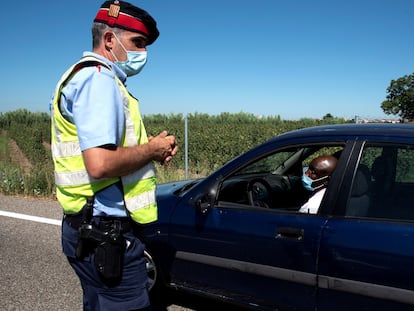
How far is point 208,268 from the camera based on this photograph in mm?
3098

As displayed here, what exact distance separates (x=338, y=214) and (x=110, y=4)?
6.08 feet

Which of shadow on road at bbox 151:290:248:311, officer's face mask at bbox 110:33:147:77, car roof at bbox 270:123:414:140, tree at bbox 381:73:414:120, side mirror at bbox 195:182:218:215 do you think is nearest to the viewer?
officer's face mask at bbox 110:33:147:77

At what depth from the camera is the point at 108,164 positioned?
5.45ft

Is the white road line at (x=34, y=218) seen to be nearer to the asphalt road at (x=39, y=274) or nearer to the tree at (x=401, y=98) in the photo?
the asphalt road at (x=39, y=274)

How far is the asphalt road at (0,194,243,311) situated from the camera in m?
3.69

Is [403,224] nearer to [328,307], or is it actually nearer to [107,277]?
[328,307]

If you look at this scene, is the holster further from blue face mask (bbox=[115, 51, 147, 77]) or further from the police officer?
blue face mask (bbox=[115, 51, 147, 77])

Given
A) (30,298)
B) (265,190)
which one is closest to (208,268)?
(265,190)

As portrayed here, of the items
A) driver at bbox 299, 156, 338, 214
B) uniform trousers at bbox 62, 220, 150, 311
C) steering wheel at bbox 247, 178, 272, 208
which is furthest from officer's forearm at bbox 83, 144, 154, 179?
driver at bbox 299, 156, 338, 214

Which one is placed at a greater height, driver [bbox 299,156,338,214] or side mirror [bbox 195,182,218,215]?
driver [bbox 299,156,338,214]

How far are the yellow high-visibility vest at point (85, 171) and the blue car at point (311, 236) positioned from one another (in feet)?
3.94

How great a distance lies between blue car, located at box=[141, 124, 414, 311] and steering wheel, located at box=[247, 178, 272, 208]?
0.05m

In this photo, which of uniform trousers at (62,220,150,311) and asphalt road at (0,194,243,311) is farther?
asphalt road at (0,194,243,311)

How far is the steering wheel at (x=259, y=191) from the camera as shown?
3324 mm
